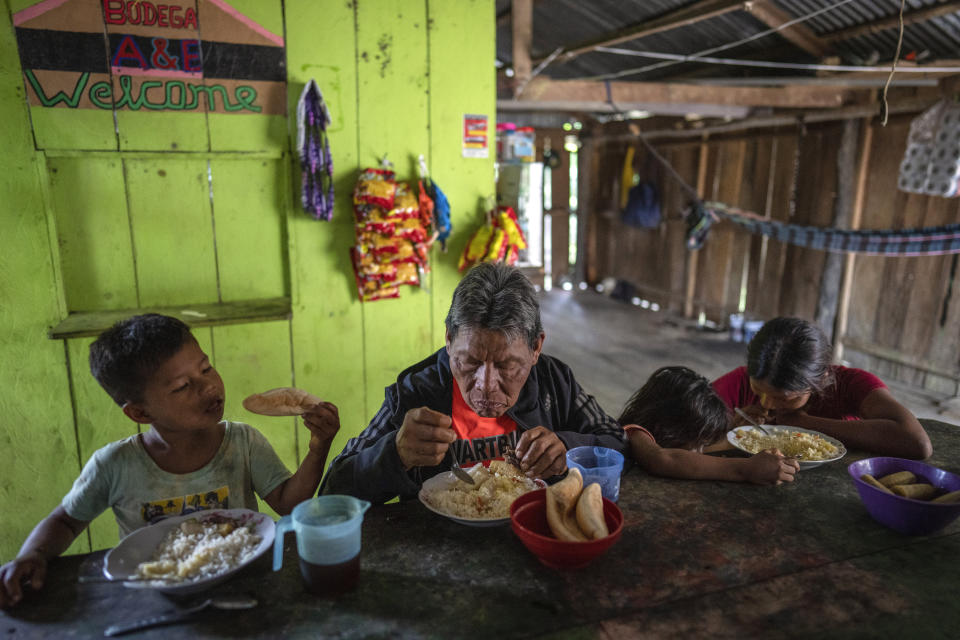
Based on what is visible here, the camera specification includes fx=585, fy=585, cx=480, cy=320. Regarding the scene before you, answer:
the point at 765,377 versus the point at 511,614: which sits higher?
the point at 765,377

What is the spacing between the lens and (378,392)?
3.53 m

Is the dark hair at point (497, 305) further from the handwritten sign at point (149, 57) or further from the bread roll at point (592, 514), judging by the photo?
the handwritten sign at point (149, 57)

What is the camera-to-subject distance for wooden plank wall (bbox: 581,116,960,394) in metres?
5.41

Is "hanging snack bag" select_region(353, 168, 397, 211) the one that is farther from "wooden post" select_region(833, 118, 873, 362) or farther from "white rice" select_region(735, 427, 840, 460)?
"wooden post" select_region(833, 118, 873, 362)

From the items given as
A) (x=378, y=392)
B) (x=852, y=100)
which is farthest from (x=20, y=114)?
(x=852, y=100)

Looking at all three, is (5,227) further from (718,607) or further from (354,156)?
(718,607)

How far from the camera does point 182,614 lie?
112cm

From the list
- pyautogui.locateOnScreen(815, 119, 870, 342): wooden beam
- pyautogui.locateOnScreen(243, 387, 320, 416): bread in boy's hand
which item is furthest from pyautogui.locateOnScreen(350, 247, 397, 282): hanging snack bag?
pyautogui.locateOnScreen(815, 119, 870, 342): wooden beam

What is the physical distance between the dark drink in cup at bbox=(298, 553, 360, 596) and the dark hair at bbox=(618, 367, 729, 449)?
1239 mm

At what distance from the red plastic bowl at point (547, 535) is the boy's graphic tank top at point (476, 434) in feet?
1.47

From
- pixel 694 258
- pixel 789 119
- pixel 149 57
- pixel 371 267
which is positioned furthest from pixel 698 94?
pixel 149 57

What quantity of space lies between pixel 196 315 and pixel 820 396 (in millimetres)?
2917

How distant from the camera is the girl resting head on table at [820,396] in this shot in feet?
6.54

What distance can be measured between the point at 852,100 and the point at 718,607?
6359 millimetres
